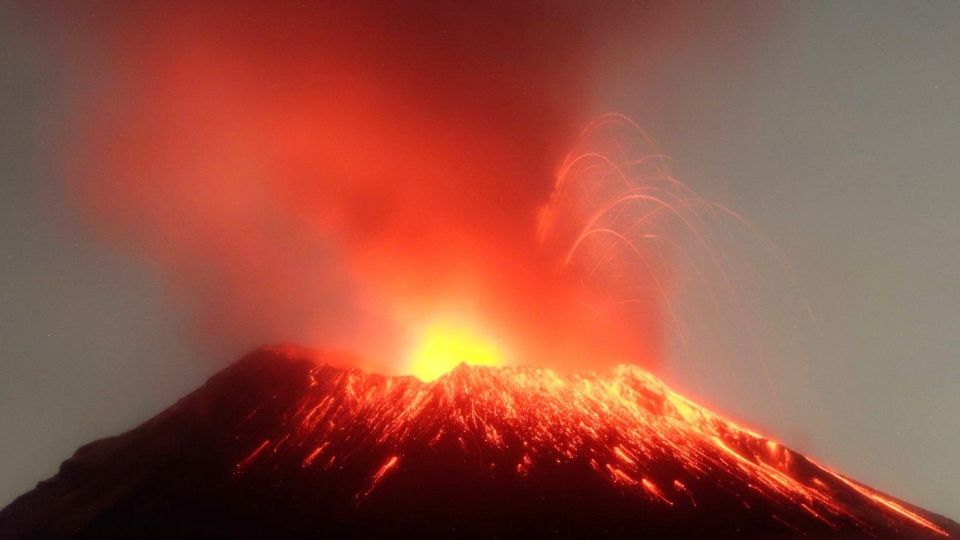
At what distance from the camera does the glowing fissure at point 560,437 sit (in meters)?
34.6

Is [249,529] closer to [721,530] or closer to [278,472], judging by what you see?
[278,472]

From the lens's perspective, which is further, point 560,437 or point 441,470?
point 560,437

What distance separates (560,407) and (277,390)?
724 inches

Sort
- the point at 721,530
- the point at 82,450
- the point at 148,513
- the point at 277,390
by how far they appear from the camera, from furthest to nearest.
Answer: the point at 277,390 < the point at 82,450 < the point at 148,513 < the point at 721,530

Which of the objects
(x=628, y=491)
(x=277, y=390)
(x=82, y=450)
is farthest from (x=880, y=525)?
(x=82, y=450)

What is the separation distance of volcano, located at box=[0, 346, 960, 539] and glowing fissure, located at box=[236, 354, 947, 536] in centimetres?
13

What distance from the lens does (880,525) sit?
3331cm

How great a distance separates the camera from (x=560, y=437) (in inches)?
1518

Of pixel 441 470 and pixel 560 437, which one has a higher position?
pixel 560 437

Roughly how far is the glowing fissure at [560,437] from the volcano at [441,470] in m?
0.13

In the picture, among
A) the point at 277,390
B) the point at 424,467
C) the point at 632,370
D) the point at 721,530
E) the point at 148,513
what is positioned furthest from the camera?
the point at 632,370

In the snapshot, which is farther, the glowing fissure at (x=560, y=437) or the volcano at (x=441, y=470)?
the glowing fissure at (x=560, y=437)

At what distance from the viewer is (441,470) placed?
3384 centimetres

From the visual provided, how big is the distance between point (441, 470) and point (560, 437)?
26.7 feet
